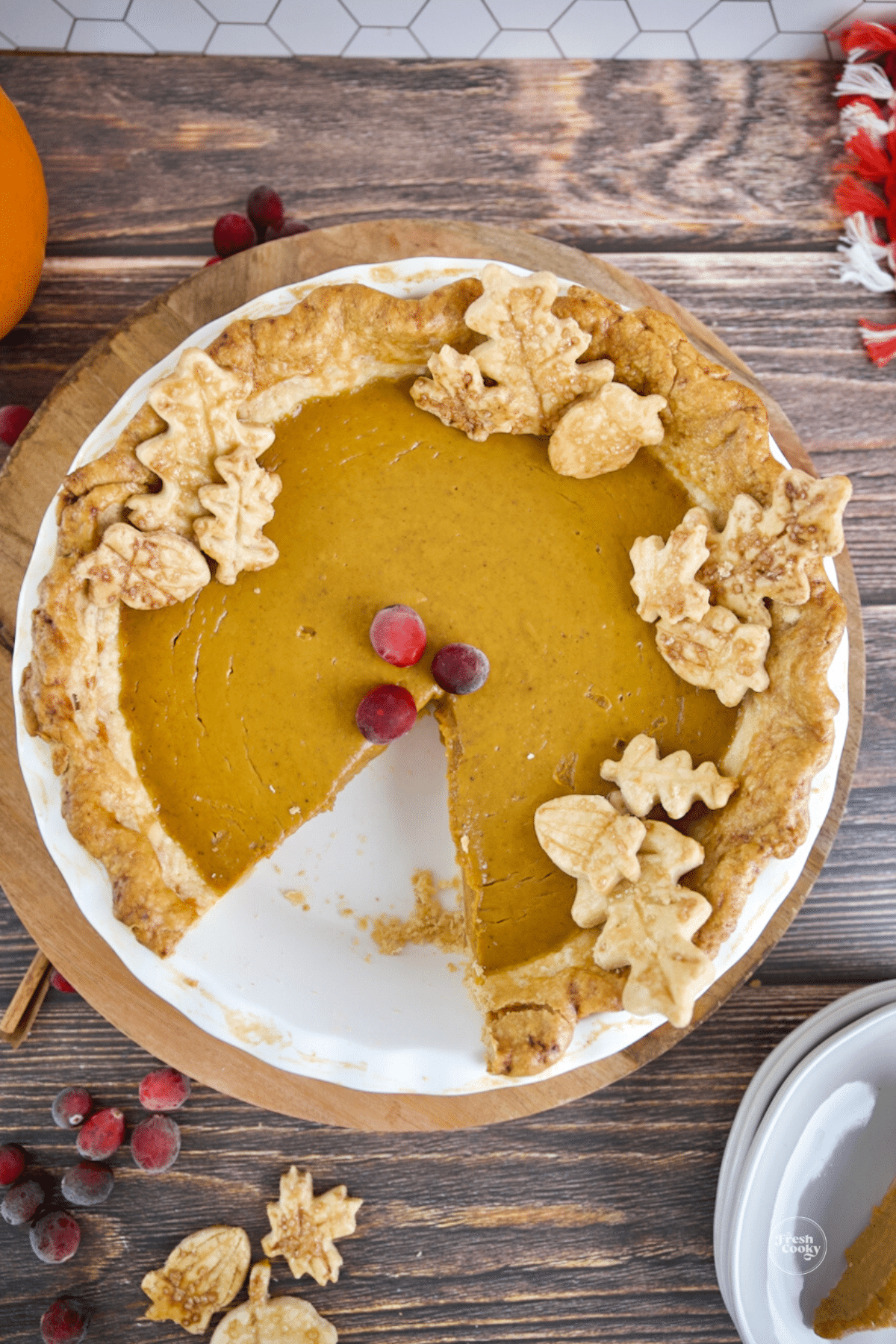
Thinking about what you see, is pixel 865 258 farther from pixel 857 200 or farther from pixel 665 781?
pixel 665 781

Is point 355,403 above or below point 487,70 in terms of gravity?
below

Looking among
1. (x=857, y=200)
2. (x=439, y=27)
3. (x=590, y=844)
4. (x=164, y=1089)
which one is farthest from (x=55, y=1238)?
(x=857, y=200)

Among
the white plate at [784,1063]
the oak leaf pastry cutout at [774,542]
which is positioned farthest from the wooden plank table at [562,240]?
the oak leaf pastry cutout at [774,542]

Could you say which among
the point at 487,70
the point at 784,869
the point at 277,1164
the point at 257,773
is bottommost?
the point at 277,1164

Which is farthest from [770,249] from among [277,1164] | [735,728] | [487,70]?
[277,1164]

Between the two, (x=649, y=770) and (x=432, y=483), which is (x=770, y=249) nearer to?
(x=432, y=483)

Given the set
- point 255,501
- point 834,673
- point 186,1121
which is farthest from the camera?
point 186,1121

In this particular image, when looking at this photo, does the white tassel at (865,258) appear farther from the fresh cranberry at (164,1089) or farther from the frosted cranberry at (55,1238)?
the frosted cranberry at (55,1238)
